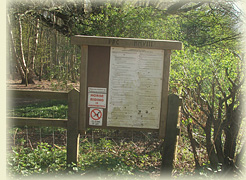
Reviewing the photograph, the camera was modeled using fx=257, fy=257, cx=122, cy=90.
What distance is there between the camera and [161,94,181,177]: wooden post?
395 cm

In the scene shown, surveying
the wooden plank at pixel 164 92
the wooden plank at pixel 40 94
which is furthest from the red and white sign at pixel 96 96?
the wooden plank at pixel 164 92

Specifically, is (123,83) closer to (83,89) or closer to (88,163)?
(83,89)

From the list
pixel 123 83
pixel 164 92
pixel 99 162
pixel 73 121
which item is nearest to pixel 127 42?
pixel 123 83

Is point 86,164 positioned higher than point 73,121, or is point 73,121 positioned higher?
point 73,121

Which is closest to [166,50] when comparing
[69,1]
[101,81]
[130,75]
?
[130,75]

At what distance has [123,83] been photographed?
398 centimetres

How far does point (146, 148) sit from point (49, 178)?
2.55 m

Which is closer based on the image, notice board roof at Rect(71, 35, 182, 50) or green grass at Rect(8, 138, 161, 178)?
notice board roof at Rect(71, 35, 182, 50)

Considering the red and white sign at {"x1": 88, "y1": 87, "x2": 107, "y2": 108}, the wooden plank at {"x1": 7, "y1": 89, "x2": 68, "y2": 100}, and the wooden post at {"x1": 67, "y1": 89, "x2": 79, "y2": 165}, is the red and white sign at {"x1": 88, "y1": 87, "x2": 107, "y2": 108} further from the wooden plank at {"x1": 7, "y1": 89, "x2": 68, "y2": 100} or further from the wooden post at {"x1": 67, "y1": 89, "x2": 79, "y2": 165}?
the wooden plank at {"x1": 7, "y1": 89, "x2": 68, "y2": 100}

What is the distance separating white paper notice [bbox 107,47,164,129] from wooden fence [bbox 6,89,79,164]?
0.54 metres

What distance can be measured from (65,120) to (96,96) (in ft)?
2.07

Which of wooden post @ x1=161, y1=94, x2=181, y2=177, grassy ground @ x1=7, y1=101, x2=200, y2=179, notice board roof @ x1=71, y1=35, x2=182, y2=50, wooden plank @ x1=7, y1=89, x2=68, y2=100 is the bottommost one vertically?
grassy ground @ x1=7, y1=101, x2=200, y2=179

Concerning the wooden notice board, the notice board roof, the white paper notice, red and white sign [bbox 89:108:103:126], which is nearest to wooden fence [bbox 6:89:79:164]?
the wooden notice board

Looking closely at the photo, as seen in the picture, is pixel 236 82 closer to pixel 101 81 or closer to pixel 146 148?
pixel 101 81
